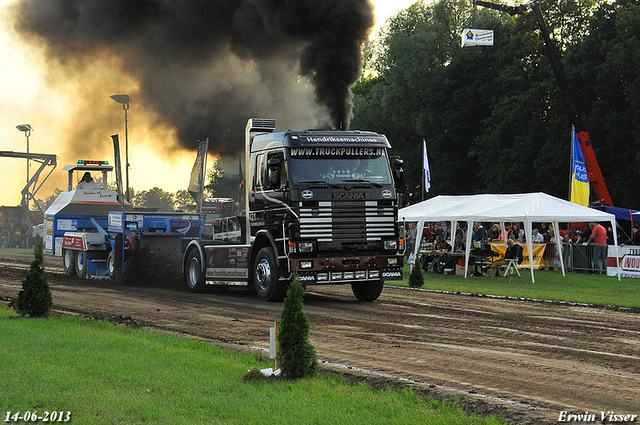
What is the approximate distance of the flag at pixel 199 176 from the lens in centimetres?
2067

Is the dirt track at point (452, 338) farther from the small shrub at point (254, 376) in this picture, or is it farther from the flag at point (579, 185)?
the flag at point (579, 185)

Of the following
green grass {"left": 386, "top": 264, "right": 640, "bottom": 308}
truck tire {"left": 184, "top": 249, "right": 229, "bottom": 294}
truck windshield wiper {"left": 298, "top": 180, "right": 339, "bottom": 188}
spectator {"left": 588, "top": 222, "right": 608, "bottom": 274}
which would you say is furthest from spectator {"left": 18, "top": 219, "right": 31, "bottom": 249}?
truck windshield wiper {"left": 298, "top": 180, "right": 339, "bottom": 188}

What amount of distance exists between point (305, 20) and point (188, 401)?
16.9 m

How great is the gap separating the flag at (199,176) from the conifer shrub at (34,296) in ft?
29.4

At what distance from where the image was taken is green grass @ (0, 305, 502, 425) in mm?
5723

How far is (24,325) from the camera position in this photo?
10.4 metres

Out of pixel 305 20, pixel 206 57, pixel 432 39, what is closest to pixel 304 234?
pixel 305 20

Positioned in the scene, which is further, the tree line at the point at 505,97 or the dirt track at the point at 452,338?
the tree line at the point at 505,97

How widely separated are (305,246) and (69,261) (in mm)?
11364

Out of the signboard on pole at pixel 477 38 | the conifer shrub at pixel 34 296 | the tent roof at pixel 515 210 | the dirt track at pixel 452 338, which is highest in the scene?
the signboard on pole at pixel 477 38

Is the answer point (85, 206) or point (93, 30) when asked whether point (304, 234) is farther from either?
point (93, 30)

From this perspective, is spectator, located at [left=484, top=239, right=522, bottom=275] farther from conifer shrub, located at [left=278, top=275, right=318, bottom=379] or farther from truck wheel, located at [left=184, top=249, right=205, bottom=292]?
conifer shrub, located at [left=278, top=275, right=318, bottom=379]

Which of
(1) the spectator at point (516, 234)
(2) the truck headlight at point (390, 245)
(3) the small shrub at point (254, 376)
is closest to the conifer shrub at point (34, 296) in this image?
(3) the small shrub at point (254, 376)

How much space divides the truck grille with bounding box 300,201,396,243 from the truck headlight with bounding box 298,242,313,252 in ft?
0.40
